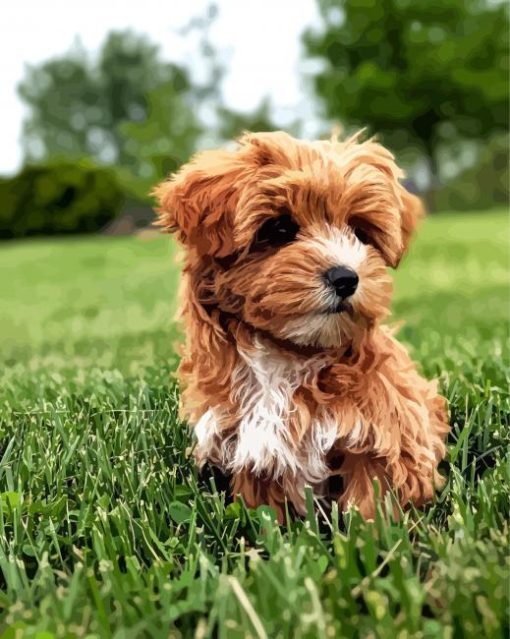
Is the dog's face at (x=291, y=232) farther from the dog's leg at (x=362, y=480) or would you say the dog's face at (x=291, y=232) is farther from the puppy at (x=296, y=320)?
the dog's leg at (x=362, y=480)

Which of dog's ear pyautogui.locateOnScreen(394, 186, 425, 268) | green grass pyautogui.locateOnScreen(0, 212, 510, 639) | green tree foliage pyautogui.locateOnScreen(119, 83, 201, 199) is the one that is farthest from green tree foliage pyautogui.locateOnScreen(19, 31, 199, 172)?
dog's ear pyautogui.locateOnScreen(394, 186, 425, 268)

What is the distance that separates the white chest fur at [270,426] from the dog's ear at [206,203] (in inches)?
15.7

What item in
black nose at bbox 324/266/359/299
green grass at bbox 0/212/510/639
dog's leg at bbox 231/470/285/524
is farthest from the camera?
dog's leg at bbox 231/470/285/524

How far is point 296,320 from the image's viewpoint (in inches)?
97.3

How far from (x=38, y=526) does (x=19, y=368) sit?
3251mm

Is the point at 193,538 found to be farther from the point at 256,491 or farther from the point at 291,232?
the point at 291,232

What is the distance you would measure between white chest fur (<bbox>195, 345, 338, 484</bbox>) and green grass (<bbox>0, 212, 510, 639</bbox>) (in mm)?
178

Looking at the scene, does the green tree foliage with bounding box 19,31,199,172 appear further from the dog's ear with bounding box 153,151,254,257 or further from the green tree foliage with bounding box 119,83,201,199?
the dog's ear with bounding box 153,151,254,257

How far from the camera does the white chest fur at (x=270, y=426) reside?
2.56 metres

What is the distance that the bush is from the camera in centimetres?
2842

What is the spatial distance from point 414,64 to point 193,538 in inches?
1428

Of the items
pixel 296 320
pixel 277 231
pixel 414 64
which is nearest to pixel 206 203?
pixel 277 231

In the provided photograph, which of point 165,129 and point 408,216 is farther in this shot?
point 165,129

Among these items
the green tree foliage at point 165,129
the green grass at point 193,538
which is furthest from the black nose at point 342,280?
the green tree foliage at point 165,129
